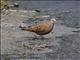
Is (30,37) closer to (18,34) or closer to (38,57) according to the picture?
(18,34)

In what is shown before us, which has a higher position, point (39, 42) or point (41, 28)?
point (41, 28)

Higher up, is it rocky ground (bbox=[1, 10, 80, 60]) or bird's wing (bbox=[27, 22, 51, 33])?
bird's wing (bbox=[27, 22, 51, 33])

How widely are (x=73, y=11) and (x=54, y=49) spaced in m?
6.75

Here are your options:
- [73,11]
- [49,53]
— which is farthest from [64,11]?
[49,53]

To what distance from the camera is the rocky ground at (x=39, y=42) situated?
813 cm

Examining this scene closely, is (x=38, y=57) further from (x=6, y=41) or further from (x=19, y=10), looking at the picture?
(x=19, y=10)

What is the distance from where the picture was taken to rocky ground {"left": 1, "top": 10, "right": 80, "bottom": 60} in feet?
26.7

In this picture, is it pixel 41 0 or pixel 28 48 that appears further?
pixel 41 0

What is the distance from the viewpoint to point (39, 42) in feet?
30.9

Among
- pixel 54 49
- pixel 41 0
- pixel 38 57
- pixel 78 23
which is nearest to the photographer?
pixel 38 57

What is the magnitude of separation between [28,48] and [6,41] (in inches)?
36.7

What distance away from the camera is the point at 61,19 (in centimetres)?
1336

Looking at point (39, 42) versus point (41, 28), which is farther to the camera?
point (41, 28)

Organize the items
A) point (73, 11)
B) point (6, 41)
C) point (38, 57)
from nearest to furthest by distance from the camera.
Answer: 1. point (38, 57)
2. point (6, 41)
3. point (73, 11)
